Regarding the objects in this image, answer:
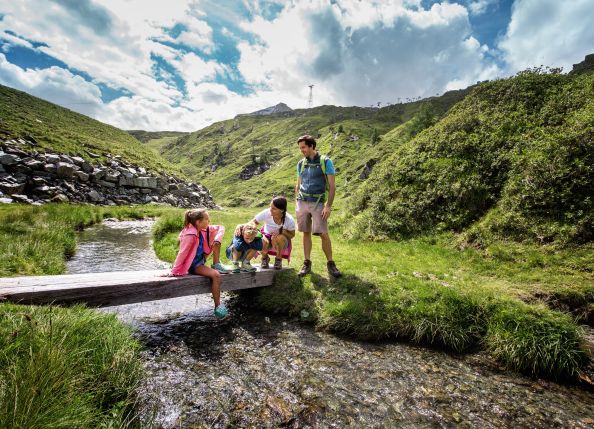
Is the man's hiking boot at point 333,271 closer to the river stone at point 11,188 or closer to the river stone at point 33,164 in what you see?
the river stone at point 11,188

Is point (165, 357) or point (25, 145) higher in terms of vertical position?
point (25, 145)

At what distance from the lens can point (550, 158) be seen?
1215 cm

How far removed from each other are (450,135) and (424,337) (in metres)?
14.5

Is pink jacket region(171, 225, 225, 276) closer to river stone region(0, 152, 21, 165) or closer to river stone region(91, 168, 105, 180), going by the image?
river stone region(0, 152, 21, 165)

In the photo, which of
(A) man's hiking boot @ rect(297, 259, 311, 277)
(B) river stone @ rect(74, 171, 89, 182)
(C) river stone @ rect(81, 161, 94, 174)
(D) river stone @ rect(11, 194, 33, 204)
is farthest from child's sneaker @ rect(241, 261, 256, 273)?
(C) river stone @ rect(81, 161, 94, 174)

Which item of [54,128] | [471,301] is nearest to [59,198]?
[54,128]

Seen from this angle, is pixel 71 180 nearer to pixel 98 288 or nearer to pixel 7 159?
pixel 7 159

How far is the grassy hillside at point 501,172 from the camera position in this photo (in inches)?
438

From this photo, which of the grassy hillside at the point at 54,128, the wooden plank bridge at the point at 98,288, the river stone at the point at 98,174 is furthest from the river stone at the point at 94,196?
the wooden plank bridge at the point at 98,288

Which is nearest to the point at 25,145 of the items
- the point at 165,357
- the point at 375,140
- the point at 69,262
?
the point at 69,262

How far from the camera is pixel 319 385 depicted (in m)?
5.41

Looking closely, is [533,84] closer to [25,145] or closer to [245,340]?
[245,340]

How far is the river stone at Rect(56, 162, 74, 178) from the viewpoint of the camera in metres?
31.6

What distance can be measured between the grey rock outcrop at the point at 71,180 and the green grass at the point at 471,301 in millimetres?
29038
